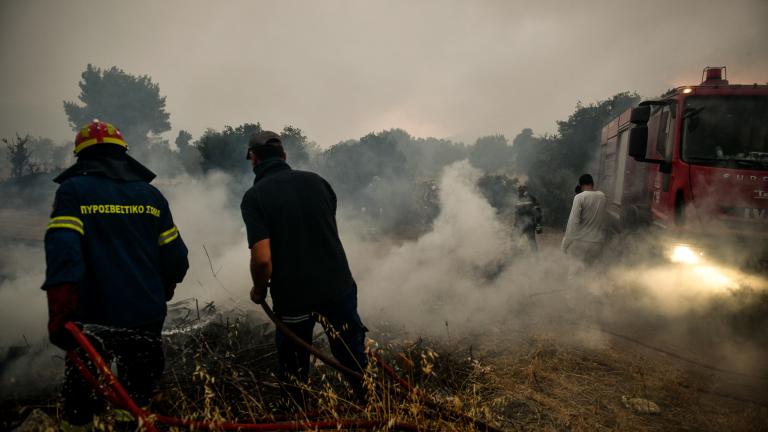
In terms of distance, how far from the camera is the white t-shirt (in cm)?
560

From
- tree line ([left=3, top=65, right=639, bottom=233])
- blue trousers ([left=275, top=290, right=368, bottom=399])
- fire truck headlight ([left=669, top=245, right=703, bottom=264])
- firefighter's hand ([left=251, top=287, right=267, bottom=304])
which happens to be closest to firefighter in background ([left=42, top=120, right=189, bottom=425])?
firefighter's hand ([left=251, top=287, right=267, bottom=304])

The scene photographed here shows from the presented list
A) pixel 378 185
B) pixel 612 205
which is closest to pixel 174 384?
pixel 612 205

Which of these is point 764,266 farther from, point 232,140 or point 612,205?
point 232,140

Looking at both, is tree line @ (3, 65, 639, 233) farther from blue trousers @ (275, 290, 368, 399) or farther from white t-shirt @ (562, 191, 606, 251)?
blue trousers @ (275, 290, 368, 399)

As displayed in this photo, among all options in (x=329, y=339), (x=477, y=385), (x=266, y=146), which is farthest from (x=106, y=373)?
(x=477, y=385)

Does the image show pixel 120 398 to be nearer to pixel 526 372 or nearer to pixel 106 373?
pixel 106 373

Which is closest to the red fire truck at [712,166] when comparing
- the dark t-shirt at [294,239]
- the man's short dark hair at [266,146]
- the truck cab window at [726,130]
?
the truck cab window at [726,130]

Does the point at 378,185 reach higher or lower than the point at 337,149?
lower

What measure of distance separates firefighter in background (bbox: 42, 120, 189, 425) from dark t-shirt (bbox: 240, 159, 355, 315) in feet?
1.99

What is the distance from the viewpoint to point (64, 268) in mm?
1801

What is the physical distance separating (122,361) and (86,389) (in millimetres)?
207

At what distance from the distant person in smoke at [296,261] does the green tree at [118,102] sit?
3735 centimetres

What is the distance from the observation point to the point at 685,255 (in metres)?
4.54

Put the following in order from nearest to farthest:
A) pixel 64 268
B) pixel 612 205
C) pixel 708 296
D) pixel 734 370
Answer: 1. pixel 64 268
2. pixel 734 370
3. pixel 708 296
4. pixel 612 205
